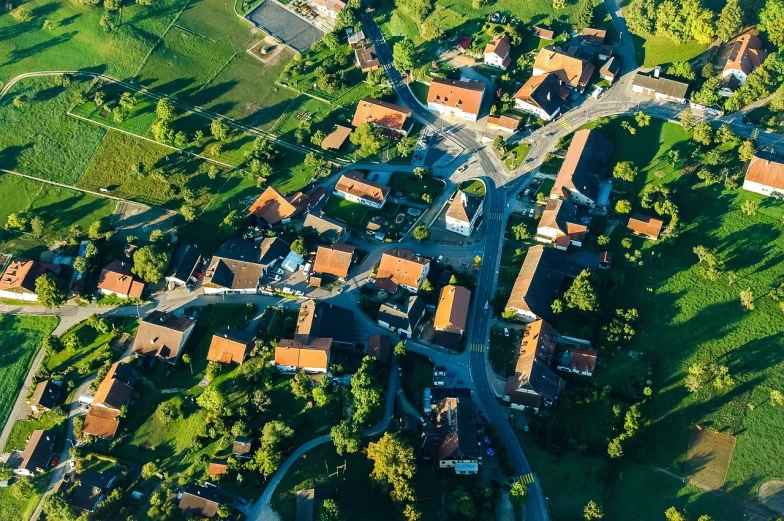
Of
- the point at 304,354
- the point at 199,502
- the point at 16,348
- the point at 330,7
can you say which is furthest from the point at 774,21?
the point at 16,348

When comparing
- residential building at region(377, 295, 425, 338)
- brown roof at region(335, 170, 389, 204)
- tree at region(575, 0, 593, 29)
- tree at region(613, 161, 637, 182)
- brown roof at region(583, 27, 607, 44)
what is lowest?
residential building at region(377, 295, 425, 338)

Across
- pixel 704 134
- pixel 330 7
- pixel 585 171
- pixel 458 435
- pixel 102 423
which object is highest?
pixel 330 7

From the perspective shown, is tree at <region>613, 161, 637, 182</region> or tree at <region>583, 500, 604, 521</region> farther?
tree at <region>613, 161, 637, 182</region>

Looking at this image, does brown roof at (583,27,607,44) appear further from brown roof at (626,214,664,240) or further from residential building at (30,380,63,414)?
residential building at (30,380,63,414)

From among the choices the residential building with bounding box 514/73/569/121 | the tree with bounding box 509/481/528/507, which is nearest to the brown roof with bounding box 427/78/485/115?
the residential building with bounding box 514/73/569/121

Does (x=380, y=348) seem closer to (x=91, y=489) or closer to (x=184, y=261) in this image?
(x=184, y=261)

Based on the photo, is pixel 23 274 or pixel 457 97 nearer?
pixel 23 274

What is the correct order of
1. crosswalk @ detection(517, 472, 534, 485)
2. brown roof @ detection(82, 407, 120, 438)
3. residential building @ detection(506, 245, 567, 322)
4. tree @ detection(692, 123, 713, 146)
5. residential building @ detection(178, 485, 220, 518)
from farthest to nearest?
tree @ detection(692, 123, 713, 146) → residential building @ detection(506, 245, 567, 322) → brown roof @ detection(82, 407, 120, 438) → crosswalk @ detection(517, 472, 534, 485) → residential building @ detection(178, 485, 220, 518)
